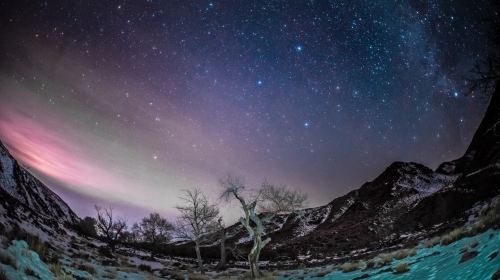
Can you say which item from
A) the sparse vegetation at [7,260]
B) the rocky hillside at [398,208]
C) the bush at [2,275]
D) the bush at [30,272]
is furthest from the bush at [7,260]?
the rocky hillside at [398,208]

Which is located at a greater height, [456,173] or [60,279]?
[456,173]

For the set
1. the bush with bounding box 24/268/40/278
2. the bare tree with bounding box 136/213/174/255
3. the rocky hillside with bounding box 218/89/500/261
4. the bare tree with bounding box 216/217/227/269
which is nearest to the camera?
the bush with bounding box 24/268/40/278

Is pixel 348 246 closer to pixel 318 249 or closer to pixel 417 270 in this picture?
pixel 318 249

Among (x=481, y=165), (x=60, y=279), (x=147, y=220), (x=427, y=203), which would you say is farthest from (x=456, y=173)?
(x=60, y=279)

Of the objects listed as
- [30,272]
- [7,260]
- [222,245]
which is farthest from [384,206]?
[7,260]

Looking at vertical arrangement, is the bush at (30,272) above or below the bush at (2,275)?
below

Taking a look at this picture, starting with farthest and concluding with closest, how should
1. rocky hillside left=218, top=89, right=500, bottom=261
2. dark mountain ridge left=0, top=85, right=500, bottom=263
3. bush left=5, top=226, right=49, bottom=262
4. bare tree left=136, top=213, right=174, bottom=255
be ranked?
bare tree left=136, top=213, right=174, bottom=255
rocky hillside left=218, top=89, right=500, bottom=261
dark mountain ridge left=0, top=85, right=500, bottom=263
bush left=5, top=226, right=49, bottom=262

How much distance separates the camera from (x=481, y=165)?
62000 mm

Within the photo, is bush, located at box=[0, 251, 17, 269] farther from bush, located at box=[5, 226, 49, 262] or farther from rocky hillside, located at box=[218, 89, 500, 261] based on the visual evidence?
rocky hillside, located at box=[218, 89, 500, 261]

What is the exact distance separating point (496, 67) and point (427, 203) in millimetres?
58683

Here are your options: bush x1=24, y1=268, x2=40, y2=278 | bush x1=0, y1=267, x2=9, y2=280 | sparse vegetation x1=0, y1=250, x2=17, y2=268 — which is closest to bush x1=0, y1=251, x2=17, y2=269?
sparse vegetation x1=0, y1=250, x2=17, y2=268

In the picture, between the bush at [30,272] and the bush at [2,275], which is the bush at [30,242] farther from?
the bush at [2,275]

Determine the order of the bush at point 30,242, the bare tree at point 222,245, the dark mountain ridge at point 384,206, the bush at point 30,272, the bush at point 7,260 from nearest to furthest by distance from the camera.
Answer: the bush at point 7,260 < the bush at point 30,272 < the bush at point 30,242 < the bare tree at point 222,245 < the dark mountain ridge at point 384,206

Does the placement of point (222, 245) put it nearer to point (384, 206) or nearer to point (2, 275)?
point (2, 275)
